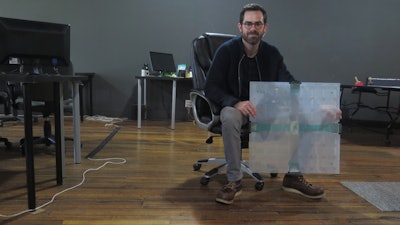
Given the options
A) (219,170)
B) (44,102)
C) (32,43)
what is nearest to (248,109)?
(219,170)

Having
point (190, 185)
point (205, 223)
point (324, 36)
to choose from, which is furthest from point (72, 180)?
point (324, 36)

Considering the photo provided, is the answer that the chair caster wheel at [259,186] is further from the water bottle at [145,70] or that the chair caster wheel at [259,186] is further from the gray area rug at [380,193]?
the water bottle at [145,70]

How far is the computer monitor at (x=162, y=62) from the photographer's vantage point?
4625 mm

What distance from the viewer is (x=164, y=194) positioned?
6.16ft

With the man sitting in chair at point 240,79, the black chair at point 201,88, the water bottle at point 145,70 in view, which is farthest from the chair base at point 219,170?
the water bottle at point 145,70

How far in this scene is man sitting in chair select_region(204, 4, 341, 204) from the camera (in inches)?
68.8

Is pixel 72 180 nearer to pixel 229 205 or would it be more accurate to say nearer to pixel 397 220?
pixel 229 205

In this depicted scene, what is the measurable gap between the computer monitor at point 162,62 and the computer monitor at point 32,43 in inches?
101

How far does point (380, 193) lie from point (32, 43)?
7.76ft

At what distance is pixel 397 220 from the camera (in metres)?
1.61

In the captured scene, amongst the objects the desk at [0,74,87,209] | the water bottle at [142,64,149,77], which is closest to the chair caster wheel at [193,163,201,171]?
the desk at [0,74,87,209]

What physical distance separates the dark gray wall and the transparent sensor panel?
336 cm

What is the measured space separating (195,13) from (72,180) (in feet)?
11.6

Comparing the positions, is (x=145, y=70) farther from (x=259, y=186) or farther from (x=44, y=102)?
(x=259, y=186)
